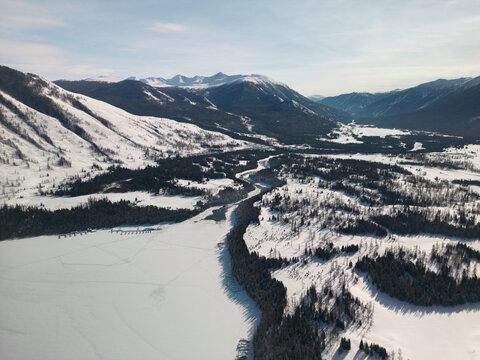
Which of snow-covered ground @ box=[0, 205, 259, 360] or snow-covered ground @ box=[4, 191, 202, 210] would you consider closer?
snow-covered ground @ box=[0, 205, 259, 360]

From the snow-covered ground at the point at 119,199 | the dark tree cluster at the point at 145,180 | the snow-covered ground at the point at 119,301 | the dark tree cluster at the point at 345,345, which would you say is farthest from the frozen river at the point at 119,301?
the dark tree cluster at the point at 145,180

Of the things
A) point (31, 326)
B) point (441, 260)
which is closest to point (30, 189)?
point (31, 326)

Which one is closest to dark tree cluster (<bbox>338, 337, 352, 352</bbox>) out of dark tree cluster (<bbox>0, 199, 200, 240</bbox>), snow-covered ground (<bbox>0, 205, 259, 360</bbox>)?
snow-covered ground (<bbox>0, 205, 259, 360</bbox>)

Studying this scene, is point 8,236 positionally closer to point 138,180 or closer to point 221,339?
point 138,180

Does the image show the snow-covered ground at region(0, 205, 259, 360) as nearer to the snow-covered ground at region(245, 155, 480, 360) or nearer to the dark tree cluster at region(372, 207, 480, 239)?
the snow-covered ground at region(245, 155, 480, 360)

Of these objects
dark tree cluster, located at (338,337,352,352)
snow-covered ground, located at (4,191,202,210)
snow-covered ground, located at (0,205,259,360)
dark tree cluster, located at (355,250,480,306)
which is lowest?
snow-covered ground, located at (0,205,259,360)

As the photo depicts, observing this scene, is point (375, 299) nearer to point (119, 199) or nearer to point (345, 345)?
point (345, 345)
